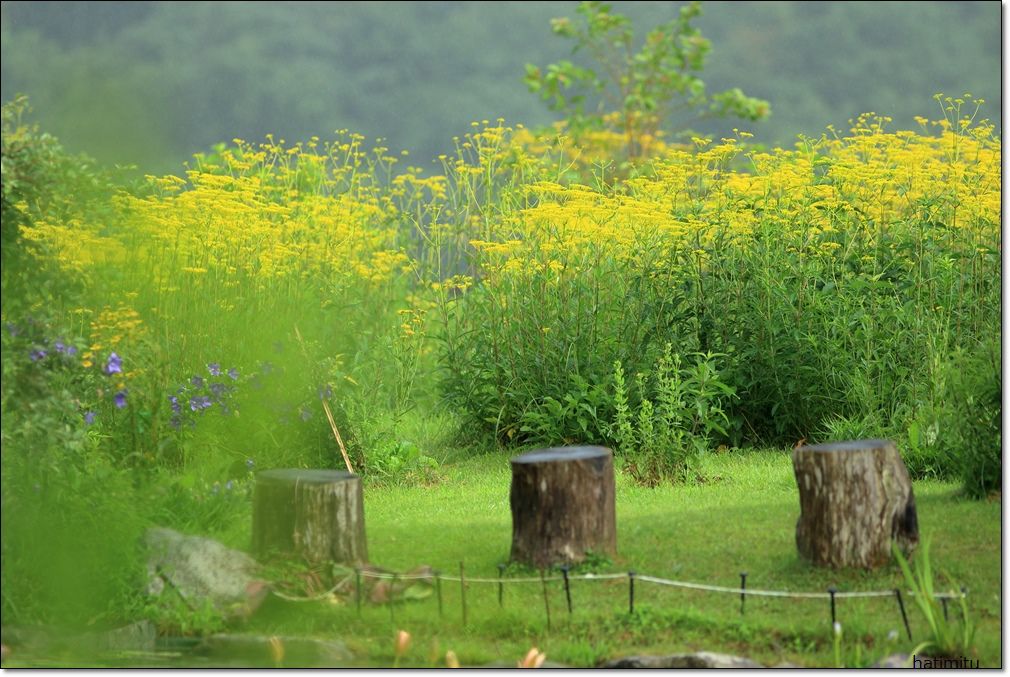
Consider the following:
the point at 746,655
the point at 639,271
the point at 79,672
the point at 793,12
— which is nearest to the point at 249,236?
the point at 639,271

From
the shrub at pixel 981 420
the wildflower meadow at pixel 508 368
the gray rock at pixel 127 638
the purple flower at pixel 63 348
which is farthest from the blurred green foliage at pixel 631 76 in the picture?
the gray rock at pixel 127 638

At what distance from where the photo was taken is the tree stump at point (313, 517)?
5211mm

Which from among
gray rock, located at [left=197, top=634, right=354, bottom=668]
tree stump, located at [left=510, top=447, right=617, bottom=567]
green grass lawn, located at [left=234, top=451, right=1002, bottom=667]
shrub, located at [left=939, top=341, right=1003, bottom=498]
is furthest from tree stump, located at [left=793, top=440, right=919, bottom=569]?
gray rock, located at [left=197, top=634, right=354, bottom=668]

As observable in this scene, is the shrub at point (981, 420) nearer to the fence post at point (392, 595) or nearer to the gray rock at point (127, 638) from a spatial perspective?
the fence post at point (392, 595)

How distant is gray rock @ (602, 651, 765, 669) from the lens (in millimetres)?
4238

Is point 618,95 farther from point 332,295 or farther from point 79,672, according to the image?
point 79,672

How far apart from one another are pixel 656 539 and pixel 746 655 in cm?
128

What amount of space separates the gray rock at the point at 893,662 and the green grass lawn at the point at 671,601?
7cm

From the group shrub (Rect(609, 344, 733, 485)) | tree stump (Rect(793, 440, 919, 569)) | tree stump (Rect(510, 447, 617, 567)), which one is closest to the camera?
tree stump (Rect(793, 440, 919, 569))

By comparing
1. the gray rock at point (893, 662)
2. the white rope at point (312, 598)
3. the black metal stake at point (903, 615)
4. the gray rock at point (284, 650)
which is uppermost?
the white rope at point (312, 598)

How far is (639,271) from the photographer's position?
849 centimetres

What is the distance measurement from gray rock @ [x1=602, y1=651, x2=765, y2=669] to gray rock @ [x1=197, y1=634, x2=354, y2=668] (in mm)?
1002

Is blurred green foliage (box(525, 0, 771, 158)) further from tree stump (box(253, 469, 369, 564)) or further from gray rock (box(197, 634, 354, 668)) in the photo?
gray rock (box(197, 634, 354, 668))

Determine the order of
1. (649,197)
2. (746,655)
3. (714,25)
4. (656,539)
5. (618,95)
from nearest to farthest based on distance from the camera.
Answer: (746,655), (656,539), (649,197), (618,95), (714,25)
